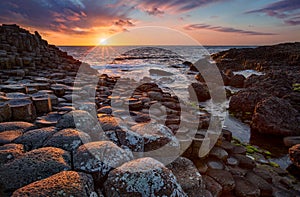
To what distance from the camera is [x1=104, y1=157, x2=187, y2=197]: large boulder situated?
70.5 inches

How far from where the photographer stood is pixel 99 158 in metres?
2.05

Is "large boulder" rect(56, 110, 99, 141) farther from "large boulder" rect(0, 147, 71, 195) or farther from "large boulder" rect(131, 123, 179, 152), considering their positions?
"large boulder" rect(0, 147, 71, 195)

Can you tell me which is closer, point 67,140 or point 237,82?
point 67,140

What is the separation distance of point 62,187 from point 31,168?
50 centimetres

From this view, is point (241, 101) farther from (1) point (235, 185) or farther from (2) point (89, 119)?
(2) point (89, 119)

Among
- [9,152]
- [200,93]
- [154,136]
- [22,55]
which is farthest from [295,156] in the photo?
[22,55]

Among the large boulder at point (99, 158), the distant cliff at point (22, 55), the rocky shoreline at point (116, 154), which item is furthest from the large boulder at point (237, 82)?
the large boulder at point (99, 158)

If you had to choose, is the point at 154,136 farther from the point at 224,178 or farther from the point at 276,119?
the point at 276,119

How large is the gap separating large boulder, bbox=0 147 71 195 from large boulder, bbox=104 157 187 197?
1.65ft

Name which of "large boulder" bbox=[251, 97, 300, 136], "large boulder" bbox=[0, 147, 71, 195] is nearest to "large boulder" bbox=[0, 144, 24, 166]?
"large boulder" bbox=[0, 147, 71, 195]

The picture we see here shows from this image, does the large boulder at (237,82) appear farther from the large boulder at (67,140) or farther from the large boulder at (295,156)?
the large boulder at (67,140)

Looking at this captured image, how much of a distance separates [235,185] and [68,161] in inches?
105

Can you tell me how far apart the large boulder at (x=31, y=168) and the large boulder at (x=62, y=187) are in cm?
18

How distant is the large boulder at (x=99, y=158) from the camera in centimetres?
199
